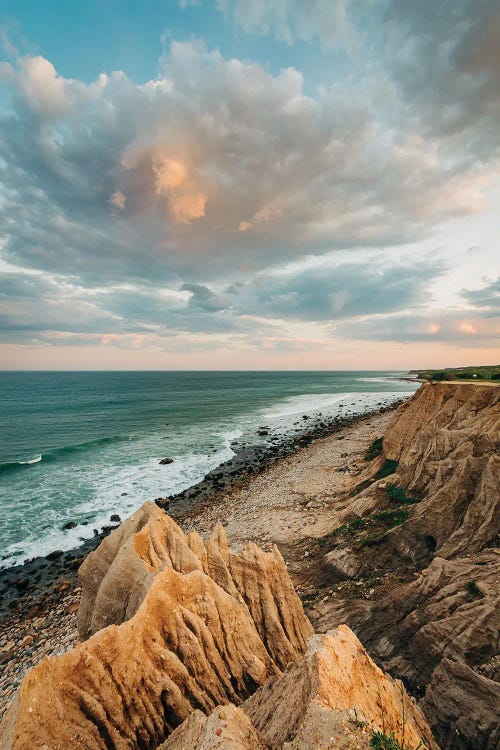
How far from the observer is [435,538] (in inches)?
547

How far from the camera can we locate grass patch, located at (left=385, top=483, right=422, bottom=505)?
1788 centimetres

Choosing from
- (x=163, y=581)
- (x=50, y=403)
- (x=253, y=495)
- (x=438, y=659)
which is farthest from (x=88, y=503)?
(x=50, y=403)

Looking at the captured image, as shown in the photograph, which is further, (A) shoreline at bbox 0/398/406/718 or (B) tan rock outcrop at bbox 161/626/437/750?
(A) shoreline at bbox 0/398/406/718

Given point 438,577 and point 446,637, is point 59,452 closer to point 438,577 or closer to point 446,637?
point 438,577

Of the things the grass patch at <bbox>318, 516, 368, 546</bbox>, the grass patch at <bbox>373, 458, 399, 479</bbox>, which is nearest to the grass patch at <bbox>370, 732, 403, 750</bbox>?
the grass patch at <bbox>318, 516, 368, 546</bbox>

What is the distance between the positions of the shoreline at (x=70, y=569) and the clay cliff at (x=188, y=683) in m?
11.3

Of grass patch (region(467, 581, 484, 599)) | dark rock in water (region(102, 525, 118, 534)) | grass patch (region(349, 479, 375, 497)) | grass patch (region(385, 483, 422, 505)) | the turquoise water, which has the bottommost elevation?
dark rock in water (region(102, 525, 118, 534))

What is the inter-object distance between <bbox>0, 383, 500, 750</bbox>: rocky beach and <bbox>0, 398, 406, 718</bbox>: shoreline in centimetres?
13

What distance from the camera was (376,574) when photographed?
1398 cm

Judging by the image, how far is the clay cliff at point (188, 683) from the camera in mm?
5191

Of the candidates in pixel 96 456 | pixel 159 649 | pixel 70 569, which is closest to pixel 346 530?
pixel 159 649

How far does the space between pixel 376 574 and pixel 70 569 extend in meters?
21.9

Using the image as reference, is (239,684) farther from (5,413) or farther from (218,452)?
(5,413)

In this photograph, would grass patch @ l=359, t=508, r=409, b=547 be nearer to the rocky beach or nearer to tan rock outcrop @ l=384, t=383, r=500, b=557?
the rocky beach
